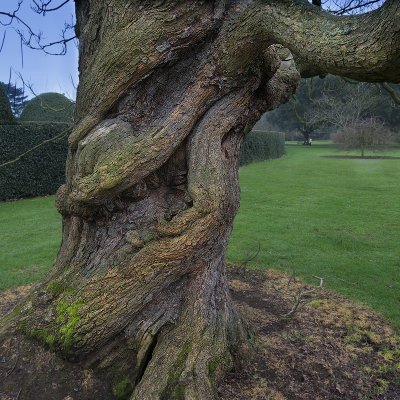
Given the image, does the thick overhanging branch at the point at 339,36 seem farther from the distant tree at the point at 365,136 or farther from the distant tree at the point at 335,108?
the distant tree at the point at 365,136

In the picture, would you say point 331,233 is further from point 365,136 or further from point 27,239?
point 365,136

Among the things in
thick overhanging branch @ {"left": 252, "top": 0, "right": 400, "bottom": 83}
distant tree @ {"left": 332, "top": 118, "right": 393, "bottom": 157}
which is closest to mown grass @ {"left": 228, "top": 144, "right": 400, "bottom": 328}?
thick overhanging branch @ {"left": 252, "top": 0, "right": 400, "bottom": 83}

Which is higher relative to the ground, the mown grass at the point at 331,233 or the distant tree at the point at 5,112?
the distant tree at the point at 5,112

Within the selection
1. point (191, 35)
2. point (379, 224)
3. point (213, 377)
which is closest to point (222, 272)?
point (213, 377)

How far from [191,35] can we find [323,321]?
3.38 meters

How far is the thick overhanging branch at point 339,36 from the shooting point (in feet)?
7.63

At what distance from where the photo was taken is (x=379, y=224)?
11.2m

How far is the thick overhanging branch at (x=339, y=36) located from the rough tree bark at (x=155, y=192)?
5 centimetres

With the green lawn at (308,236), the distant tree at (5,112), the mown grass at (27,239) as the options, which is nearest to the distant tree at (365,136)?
the green lawn at (308,236)

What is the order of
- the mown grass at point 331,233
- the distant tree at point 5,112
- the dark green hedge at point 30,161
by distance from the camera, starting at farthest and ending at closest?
the dark green hedge at point 30,161
the distant tree at point 5,112
the mown grass at point 331,233

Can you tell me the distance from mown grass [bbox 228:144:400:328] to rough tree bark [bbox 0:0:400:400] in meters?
2.91

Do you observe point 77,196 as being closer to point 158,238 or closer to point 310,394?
point 158,238

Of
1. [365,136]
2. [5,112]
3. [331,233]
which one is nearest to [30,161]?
[5,112]

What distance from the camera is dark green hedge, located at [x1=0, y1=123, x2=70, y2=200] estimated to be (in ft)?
45.7
